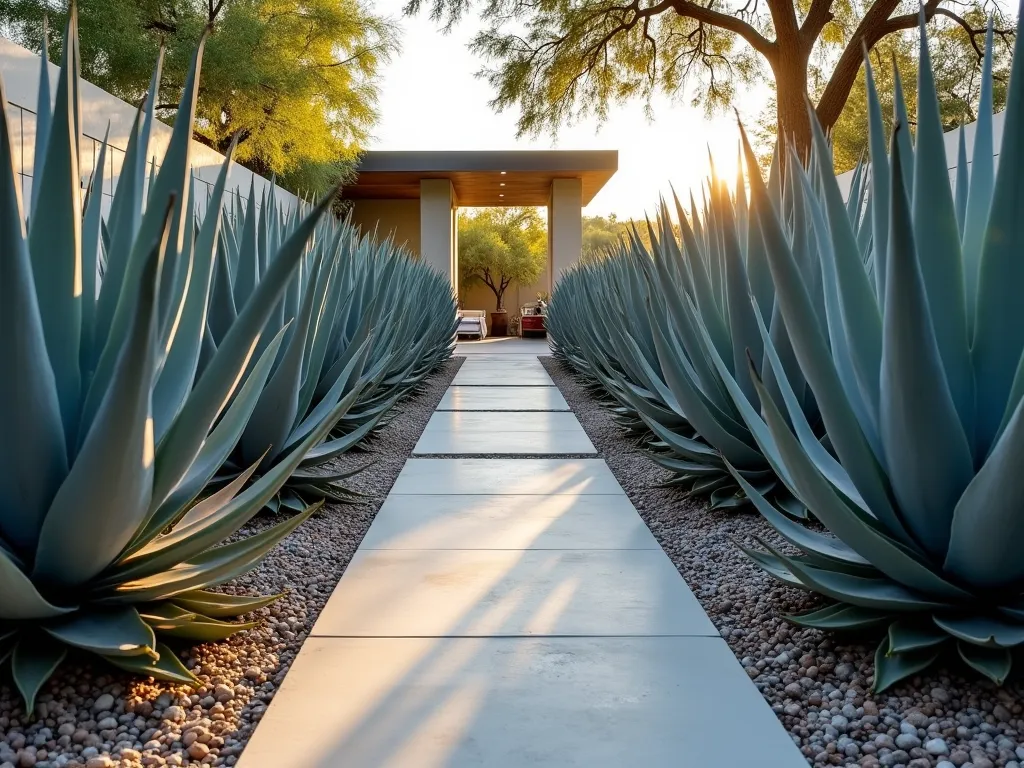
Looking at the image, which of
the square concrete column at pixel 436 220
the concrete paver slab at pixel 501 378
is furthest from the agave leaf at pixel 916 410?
the square concrete column at pixel 436 220

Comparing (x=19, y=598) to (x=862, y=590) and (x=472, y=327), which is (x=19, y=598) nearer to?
(x=862, y=590)

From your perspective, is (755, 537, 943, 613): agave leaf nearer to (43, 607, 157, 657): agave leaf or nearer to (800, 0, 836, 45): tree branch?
(43, 607, 157, 657): agave leaf

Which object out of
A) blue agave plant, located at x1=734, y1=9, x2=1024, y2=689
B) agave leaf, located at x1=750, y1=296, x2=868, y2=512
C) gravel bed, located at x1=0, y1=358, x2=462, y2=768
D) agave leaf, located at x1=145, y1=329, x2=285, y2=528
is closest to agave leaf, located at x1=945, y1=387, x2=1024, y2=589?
blue agave plant, located at x1=734, y1=9, x2=1024, y2=689

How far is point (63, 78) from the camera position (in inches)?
64.8

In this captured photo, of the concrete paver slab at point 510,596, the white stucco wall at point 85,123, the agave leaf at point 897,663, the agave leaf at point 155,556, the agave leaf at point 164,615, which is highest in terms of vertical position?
the white stucco wall at point 85,123

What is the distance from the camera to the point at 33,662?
1.69m

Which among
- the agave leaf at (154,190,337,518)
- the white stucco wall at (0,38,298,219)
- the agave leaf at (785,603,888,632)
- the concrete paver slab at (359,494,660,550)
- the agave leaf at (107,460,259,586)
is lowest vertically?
the concrete paver slab at (359,494,660,550)

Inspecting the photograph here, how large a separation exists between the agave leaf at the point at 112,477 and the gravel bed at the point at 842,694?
1.26 meters

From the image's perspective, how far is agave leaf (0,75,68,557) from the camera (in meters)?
1.52

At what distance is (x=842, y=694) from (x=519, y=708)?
685mm

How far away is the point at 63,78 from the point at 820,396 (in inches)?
66.9

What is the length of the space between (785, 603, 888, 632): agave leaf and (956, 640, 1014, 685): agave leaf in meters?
0.20

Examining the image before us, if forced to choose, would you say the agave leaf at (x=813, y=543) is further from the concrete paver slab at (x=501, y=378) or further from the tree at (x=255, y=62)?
the tree at (x=255, y=62)

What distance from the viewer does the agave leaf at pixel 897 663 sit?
1.75 m
